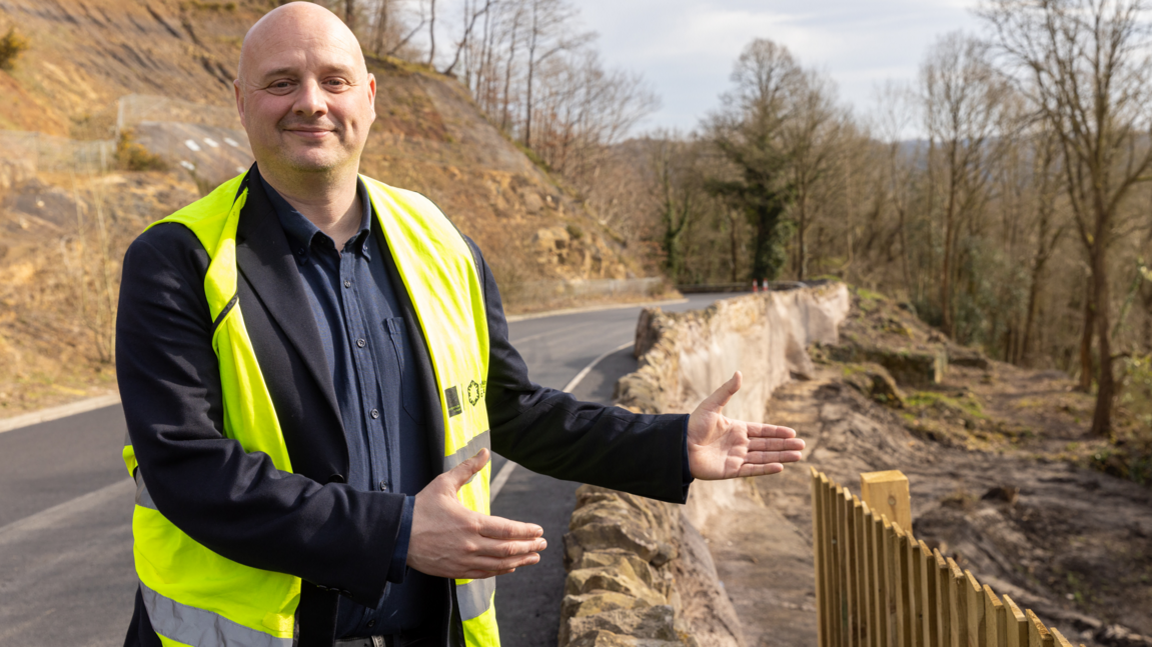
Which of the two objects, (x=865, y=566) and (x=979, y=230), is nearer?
(x=865, y=566)

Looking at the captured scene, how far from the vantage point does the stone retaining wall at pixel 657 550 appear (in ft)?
9.73

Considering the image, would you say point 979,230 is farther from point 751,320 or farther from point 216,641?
point 216,641

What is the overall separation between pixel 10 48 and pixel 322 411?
96.9ft

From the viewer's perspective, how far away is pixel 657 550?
4000mm

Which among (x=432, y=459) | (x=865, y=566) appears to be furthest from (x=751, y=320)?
(x=432, y=459)

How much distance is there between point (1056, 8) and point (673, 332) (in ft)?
41.1

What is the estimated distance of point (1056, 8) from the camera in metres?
16.5

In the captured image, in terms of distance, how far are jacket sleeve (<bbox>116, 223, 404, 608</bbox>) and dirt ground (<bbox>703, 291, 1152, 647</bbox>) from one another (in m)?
4.58

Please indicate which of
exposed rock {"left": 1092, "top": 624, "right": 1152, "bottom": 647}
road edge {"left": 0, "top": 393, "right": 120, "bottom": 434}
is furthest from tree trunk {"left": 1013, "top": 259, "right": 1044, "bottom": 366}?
road edge {"left": 0, "top": 393, "right": 120, "bottom": 434}

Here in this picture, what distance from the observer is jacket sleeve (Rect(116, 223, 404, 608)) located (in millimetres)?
1315

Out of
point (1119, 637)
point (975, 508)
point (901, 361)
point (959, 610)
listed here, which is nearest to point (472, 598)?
point (959, 610)

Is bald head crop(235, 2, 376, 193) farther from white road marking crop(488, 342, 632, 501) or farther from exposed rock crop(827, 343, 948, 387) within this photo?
exposed rock crop(827, 343, 948, 387)

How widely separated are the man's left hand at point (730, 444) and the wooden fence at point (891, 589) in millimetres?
812

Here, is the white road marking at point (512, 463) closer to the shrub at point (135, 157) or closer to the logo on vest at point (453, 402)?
the logo on vest at point (453, 402)
